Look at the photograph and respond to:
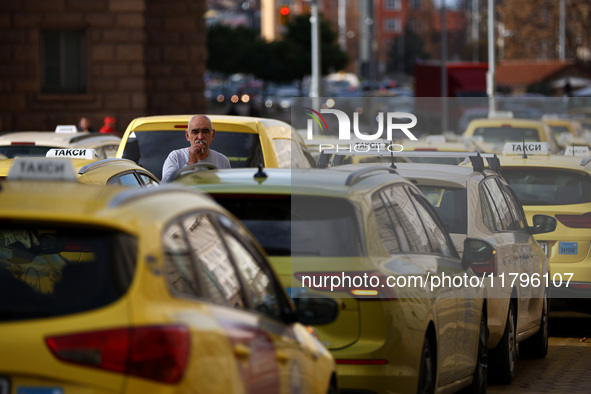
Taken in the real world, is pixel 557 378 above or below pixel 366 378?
below

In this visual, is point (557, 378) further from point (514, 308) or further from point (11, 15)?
point (11, 15)

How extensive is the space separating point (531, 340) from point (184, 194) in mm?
6870

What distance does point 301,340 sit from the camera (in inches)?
215

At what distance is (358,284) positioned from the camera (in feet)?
21.9

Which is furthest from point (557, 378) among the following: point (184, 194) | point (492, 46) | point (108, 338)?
point (492, 46)

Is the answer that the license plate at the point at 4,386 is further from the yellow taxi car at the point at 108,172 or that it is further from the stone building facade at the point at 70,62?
the stone building facade at the point at 70,62

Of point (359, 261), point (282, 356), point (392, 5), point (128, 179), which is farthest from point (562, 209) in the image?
point (392, 5)

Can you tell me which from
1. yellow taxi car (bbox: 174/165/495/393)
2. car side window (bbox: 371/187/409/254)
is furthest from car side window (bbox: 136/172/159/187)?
car side window (bbox: 371/187/409/254)

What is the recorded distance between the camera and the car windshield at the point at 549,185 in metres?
12.9

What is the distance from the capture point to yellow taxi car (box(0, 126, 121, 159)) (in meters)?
15.5

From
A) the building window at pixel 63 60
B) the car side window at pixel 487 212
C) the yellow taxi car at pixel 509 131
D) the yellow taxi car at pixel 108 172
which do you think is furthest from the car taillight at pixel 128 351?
the building window at pixel 63 60

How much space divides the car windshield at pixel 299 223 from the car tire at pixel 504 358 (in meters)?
3.18

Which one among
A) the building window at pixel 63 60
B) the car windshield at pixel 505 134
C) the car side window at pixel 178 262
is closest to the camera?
the car side window at pixel 178 262

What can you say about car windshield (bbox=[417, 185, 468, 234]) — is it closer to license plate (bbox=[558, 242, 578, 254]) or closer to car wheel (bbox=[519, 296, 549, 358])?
car wheel (bbox=[519, 296, 549, 358])
